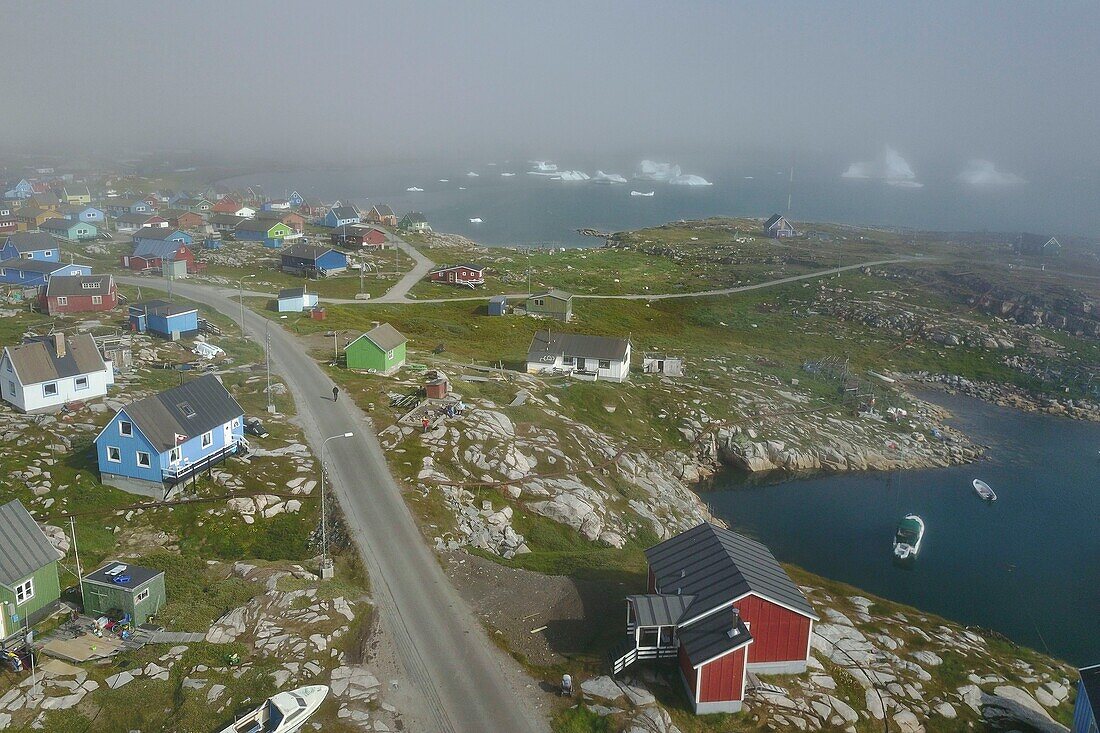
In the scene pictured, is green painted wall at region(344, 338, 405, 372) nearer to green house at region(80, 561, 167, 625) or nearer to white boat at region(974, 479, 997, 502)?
green house at region(80, 561, 167, 625)

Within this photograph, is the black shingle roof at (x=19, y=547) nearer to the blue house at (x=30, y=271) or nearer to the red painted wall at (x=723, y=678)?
the red painted wall at (x=723, y=678)

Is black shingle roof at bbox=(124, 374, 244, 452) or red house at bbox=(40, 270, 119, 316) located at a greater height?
black shingle roof at bbox=(124, 374, 244, 452)

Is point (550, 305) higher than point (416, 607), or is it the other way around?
point (416, 607)

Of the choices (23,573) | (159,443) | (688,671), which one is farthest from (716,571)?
(159,443)

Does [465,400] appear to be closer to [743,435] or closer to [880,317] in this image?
[743,435]

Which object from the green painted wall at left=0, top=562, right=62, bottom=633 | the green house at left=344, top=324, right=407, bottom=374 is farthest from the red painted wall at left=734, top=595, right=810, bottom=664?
the green house at left=344, top=324, right=407, bottom=374

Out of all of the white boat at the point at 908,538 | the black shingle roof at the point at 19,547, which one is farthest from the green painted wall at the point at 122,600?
the white boat at the point at 908,538

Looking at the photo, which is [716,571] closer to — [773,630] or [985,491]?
[773,630]

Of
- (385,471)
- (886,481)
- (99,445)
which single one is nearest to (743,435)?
(886,481)
